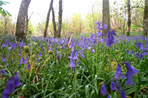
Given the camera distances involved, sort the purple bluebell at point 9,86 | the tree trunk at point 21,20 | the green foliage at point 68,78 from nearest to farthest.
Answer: the purple bluebell at point 9,86
the green foliage at point 68,78
the tree trunk at point 21,20

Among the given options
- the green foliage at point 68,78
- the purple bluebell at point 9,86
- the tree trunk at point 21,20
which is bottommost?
the green foliage at point 68,78

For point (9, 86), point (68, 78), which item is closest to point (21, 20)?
point (68, 78)

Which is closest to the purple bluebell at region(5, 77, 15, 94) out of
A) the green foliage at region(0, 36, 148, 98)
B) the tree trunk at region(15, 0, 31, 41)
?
the green foliage at region(0, 36, 148, 98)

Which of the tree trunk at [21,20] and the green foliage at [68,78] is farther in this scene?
the tree trunk at [21,20]

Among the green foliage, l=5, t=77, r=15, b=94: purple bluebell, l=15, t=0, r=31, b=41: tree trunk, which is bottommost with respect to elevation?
the green foliage

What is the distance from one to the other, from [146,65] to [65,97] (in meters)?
1.59

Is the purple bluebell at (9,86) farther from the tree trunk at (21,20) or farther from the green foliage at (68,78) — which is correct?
the tree trunk at (21,20)

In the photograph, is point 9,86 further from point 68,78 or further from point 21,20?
point 21,20

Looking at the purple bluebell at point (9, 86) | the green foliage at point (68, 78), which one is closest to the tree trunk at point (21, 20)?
the green foliage at point (68, 78)

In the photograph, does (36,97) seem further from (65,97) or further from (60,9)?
(60,9)

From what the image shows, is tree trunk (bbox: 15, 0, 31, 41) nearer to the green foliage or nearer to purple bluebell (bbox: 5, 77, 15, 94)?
the green foliage

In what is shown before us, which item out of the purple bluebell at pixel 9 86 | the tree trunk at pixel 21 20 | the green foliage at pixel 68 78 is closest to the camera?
the purple bluebell at pixel 9 86

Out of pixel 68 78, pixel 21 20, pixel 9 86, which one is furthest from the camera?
pixel 21 20

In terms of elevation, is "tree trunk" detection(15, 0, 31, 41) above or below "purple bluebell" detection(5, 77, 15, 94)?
above
